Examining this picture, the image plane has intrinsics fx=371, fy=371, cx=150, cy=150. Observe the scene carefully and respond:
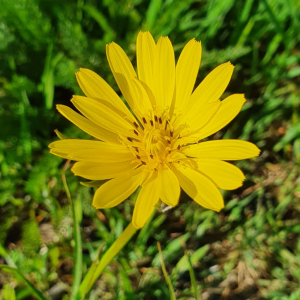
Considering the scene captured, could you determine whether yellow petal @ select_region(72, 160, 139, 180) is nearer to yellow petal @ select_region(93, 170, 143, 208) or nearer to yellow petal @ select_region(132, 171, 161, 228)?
yellow petal @ select_region(93, 170, 143, 208)

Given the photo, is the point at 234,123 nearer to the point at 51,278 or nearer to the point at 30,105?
the point at 30,105

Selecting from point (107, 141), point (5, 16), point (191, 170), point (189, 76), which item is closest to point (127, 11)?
point (5, 16)

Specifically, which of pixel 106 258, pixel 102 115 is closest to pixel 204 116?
pixel 102 115

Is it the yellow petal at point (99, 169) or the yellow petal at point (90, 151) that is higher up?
the yellow petal at point (90, 151)

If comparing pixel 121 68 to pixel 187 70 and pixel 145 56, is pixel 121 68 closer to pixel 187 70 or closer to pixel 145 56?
pixel 145 56

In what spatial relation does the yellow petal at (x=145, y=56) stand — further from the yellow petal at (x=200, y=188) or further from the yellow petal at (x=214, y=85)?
the yellow petal at (x=200, y=188)

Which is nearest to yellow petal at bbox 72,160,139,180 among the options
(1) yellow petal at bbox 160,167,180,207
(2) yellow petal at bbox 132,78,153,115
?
(1) yellow petal at bbox 160,167,180,207

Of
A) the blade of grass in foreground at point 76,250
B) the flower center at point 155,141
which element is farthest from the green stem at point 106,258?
the flower center at point 155,141
